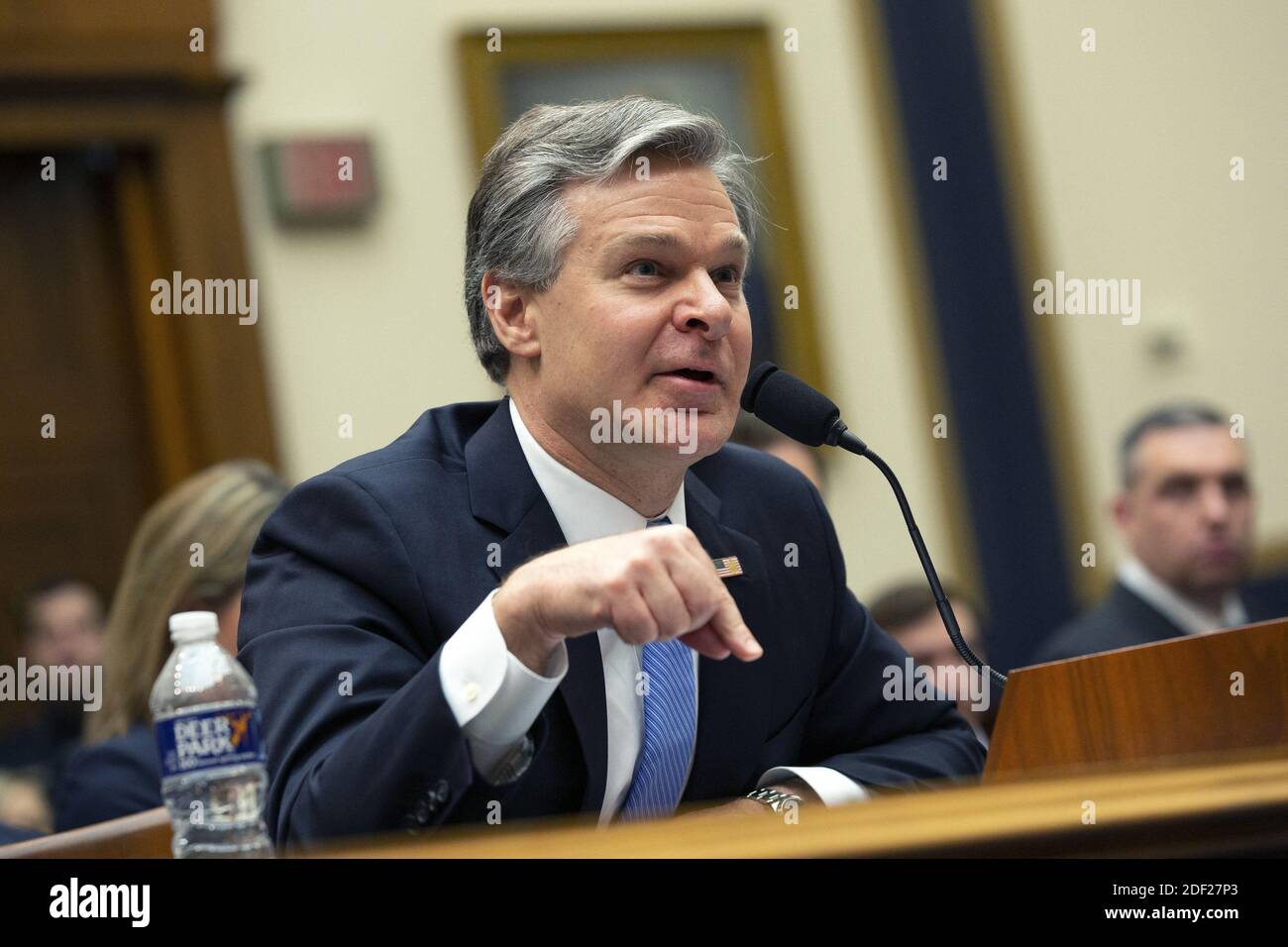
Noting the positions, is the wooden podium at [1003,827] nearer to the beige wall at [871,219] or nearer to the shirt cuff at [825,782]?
the shirt cuff at [825,782]

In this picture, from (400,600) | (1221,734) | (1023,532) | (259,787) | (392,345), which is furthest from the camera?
(1023,532)

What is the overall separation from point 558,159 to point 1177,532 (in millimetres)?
2479

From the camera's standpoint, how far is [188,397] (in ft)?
15.1

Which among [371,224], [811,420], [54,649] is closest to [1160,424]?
[371,224]

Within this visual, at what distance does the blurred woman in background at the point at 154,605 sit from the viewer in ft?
8.50

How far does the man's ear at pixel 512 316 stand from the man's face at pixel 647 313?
4 centimetres

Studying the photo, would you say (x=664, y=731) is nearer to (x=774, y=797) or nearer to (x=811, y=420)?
(x=774, y=797)

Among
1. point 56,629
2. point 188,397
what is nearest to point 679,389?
point 56,629

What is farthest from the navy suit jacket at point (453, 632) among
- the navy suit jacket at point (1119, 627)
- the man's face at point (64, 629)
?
the man's face at point (64, 629)

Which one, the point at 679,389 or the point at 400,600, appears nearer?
the point at 400,600

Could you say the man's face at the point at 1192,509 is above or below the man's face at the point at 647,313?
below

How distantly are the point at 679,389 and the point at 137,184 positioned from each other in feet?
10.2
